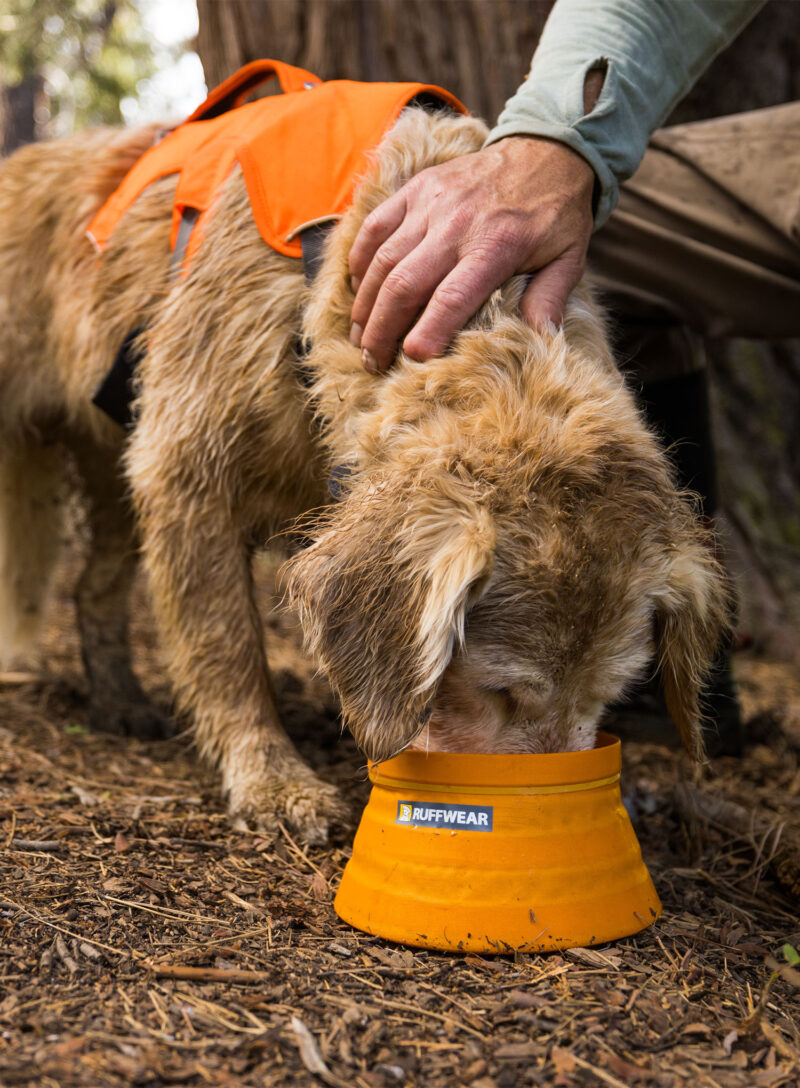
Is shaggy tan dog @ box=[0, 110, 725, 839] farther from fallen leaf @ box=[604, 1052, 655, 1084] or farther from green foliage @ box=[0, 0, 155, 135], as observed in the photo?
green foliage @ box=[0, 0, 155, 135]

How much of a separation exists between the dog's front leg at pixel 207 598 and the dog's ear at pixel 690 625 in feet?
3.71

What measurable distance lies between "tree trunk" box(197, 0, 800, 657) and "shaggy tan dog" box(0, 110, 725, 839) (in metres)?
1.01

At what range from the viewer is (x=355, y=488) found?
7.36ft

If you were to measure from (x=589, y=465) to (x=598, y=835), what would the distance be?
0.81 metres

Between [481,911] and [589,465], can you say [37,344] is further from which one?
[481,911]

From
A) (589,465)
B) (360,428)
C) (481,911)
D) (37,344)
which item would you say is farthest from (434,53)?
(481,911)

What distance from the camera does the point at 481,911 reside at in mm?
2035

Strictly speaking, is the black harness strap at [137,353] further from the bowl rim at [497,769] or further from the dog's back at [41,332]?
the bowl rim at [497,769]

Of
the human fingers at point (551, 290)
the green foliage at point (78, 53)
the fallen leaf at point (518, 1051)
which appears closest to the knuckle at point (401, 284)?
the human fingers at point (551, 290)

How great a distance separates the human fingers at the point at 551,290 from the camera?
2469mm

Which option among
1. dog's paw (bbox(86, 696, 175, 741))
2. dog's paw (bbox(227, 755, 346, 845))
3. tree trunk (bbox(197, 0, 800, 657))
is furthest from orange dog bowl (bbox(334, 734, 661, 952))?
tree trunk (bbox(197, 0, 800, 657))

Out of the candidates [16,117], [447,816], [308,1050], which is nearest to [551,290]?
[447,816]

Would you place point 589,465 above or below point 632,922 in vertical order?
above

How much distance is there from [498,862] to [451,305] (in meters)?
1.29
